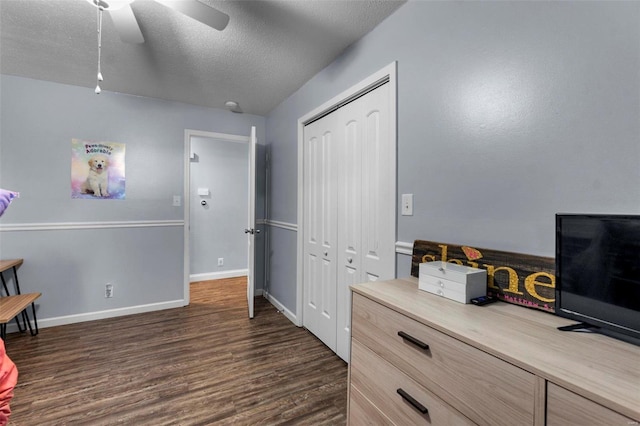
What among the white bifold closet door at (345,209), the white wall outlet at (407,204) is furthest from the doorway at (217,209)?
the white wall outlet at (407,204)

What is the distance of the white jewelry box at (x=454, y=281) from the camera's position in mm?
1073

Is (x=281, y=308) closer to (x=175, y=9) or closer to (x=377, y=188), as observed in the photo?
(x=377, y=188)

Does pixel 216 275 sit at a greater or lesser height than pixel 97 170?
lesser

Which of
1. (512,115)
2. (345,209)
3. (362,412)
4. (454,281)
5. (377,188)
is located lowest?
(362,412)

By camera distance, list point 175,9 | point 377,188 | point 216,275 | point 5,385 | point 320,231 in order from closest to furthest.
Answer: point 5,385 → point 175,9 → point 377,188 → point 320,231 → point 216,275

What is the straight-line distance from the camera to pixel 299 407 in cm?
168

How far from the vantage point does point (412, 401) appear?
0.97 m

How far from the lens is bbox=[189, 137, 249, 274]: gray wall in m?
4.53

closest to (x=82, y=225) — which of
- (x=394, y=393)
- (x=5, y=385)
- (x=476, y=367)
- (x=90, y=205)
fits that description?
(x=90, y=205)

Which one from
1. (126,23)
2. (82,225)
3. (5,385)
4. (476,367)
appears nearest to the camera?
(476,367)

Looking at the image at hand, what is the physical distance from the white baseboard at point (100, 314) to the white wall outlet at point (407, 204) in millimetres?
2949

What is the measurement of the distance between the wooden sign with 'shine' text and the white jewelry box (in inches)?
2.3

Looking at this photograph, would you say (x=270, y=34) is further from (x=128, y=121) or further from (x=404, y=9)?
(x=128, y=121)

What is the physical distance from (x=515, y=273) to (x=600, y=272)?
282mm
